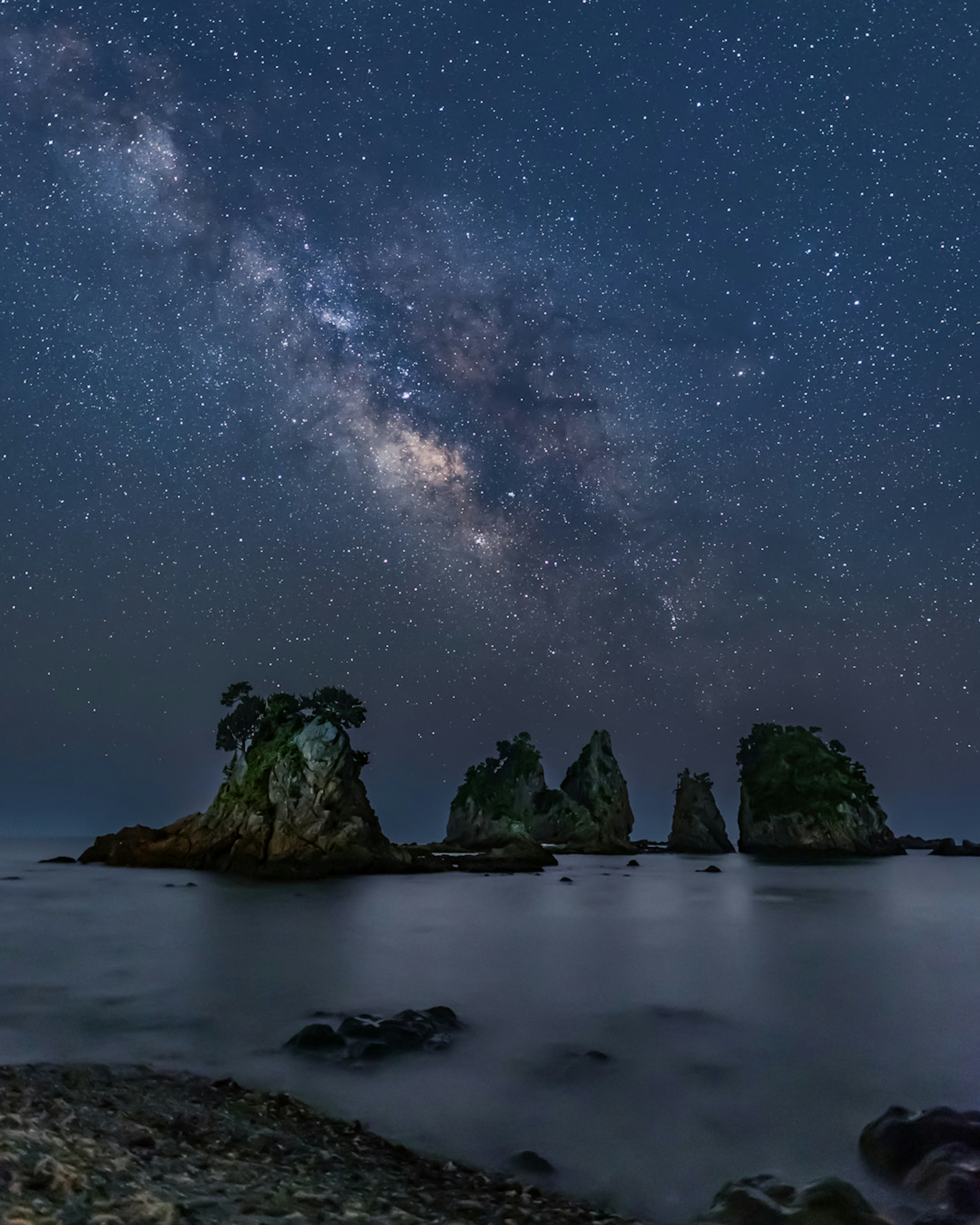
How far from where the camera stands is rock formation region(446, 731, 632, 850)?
5635 inches

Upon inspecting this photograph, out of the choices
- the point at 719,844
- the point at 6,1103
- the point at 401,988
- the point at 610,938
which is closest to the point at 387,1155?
the point at 6,1103

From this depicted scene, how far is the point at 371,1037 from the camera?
1330 centimetres

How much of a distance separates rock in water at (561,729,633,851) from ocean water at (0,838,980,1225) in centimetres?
10118

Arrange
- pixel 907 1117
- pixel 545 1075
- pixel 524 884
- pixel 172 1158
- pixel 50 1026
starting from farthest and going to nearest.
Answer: pixel 524 884 < pixel 50 1026 < pixel 545 1075 < pixel 907 1117 < pixel 172 1158

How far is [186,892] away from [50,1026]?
35139 millimetres

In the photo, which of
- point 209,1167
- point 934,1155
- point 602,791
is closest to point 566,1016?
point 934,1155

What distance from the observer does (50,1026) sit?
15734 millimetres

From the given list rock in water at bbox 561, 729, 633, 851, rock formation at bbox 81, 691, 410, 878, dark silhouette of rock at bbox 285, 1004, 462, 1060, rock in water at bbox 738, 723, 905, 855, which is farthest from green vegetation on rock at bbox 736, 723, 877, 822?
dark silhouette of rock at bbox 285, 1004, 462, 1060

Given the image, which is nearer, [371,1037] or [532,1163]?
[532,1163]

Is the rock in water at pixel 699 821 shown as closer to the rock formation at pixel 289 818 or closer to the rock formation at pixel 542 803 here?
the rock formation at pixel 542 803

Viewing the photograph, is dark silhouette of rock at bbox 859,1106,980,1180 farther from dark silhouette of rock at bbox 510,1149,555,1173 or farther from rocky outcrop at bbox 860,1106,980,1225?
dark silhouette of rock at bbox 510,1149,555,1173

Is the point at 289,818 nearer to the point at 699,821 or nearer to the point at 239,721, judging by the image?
the point at 239,721

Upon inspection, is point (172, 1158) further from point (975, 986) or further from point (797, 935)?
point (797, 935)

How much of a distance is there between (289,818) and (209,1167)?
59.5 metres
